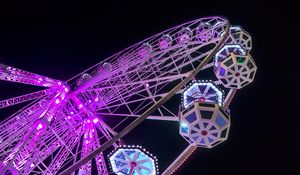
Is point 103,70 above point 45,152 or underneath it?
above

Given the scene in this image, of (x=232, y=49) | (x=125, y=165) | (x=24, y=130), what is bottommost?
(x=125, y=165)

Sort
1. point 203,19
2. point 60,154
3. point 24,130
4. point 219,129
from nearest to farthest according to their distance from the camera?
point 219,129 → point 24,130 → point 60,154 → point 203,19

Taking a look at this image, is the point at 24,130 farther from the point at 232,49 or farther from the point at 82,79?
the point at 232,49

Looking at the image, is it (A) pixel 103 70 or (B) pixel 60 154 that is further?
(A) pixel 103 70

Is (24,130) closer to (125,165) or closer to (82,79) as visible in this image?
(125,165)

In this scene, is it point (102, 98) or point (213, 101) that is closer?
point (213, 101)

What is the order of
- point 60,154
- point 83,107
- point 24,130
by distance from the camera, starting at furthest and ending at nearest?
point 83,107, point 60,154, point 24,130

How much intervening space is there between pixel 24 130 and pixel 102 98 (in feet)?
13.9

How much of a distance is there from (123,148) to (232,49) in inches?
257

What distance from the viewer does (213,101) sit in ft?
45.4

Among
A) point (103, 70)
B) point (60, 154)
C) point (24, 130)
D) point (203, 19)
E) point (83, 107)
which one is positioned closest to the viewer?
point (24, 130)

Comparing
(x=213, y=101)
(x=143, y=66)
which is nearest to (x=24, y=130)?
(x=143, y=66)

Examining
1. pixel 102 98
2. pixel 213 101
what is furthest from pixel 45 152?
pixel 213 101

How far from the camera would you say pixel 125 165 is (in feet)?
44.7
